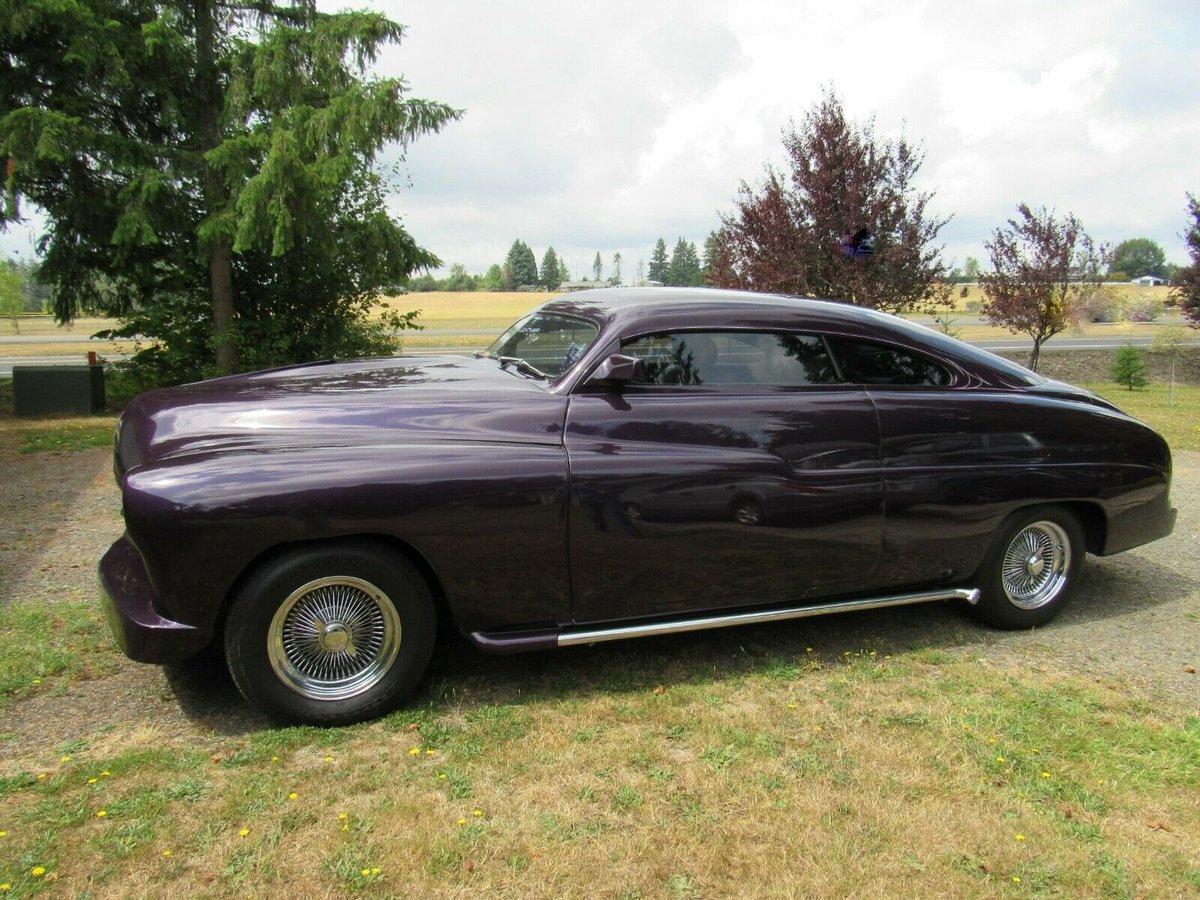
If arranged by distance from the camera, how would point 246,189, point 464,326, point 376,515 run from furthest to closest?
point 464,326, point 246,189, point 376,515

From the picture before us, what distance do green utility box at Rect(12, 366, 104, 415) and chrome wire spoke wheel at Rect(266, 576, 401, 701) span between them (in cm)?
1053

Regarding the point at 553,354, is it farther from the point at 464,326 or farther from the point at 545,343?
the point at 464,326

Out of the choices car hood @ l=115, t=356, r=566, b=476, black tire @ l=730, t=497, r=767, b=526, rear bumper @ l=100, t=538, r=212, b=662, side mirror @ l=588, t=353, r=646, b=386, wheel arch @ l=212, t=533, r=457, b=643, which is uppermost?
side mirror @ l=588, t=353, r=646, b=386

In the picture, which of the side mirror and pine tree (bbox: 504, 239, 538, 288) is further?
pine tree (bbox: 504, 239, 538, 288)

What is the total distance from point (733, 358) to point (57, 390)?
37.0ft

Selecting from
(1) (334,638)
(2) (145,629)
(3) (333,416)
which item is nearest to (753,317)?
(3) (333,416)

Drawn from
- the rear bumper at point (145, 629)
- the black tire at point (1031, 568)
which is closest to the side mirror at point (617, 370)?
the rear bumper at point (145, 629)

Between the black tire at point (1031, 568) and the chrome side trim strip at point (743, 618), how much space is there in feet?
0.46

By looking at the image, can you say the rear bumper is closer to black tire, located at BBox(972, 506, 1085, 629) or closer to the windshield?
the windshield

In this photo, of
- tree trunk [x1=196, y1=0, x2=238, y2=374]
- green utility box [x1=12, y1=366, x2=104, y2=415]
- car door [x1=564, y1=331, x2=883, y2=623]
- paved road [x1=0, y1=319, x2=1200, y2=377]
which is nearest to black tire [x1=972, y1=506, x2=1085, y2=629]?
car door [x1=564, y1=331, x2=883, y2=623]

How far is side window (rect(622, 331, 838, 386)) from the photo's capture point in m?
3.71

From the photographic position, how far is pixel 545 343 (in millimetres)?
4145

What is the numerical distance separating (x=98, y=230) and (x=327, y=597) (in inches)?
424

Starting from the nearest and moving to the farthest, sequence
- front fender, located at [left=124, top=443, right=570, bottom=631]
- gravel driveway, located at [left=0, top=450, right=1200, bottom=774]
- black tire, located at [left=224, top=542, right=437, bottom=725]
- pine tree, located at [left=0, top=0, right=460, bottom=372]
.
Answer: front fender, located at [left=124, top=443, right=570, bottom=631] → black tire, located at [left=224, top=542, right=437, bottom=725] → gravel driveway, located at [left=0, top=450, right=1200, bottom=774] → pine tree, located at [left=0, top=0, right=460, bottom=372]
